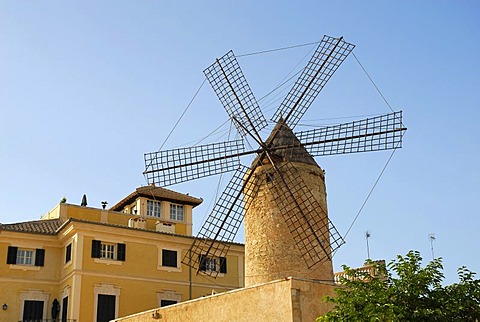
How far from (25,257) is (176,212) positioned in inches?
384

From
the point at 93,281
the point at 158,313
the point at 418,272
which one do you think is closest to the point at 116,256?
the point at 93,281

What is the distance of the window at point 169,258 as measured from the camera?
31.0 meters

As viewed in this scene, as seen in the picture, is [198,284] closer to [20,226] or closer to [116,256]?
[116,256]

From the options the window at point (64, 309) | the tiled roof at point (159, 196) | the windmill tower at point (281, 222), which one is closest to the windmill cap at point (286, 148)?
the windmill tower at point (281, 222)

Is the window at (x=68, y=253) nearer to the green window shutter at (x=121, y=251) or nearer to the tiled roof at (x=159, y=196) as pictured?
the green window shutter at (x=121, y=251)

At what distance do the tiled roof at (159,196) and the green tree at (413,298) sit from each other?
24568 mm

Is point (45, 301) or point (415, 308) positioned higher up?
point (45, 301)

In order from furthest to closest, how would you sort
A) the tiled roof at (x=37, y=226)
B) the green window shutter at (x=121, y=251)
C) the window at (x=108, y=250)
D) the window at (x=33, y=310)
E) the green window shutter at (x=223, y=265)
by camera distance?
1. the green window shutter at (x=223, y=265)
2. the tiled roof at (x=37, y=226)
3. the green window shutter at (x=121, y=251)
4. the window at (x=33, y=310)
5. the window at (x=108, y=250)

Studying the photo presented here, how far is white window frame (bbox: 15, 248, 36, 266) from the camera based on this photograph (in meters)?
30.0

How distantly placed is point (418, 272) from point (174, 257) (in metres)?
19.7

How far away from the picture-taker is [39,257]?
30531 mm

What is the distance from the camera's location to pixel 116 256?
29594 millimetres

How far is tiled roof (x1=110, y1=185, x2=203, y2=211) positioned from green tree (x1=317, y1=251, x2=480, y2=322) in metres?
24.6

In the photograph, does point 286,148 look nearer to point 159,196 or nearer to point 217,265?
point 217,265
